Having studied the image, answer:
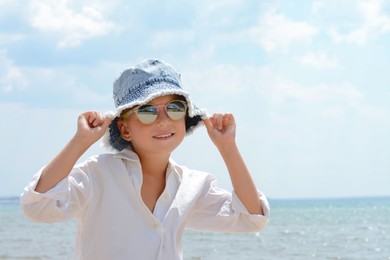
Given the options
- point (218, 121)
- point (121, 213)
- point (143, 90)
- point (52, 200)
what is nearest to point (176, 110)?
point (143, 90)

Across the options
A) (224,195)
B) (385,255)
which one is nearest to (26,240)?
(385,255)

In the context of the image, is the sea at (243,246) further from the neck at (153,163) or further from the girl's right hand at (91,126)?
the girl's right hand at (91,126)

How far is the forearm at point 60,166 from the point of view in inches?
118

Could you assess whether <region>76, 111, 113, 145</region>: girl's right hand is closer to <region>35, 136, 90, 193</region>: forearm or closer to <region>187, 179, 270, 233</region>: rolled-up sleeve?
<region>35, 136, 90, 193</region>: forearm

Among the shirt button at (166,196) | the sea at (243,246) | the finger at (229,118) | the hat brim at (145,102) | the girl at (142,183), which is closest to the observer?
the girl at (142,183)

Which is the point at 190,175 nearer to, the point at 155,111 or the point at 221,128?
the point at 221,128

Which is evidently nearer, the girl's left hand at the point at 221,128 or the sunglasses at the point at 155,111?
the sunglasses at the point at 155,111

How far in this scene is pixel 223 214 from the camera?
3.43 meters

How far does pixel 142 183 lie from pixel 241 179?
0.46 meters

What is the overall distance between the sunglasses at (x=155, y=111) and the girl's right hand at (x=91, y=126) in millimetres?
128

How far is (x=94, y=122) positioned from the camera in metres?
3.17

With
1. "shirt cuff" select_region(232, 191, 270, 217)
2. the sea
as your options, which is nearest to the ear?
"shirt cuff" select_region(232, 191, 270, 217)

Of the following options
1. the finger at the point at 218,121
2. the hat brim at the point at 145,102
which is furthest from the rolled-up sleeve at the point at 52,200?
the finger at the point at 218,121

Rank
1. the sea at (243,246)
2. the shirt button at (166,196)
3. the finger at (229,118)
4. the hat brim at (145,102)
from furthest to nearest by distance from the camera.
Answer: the sea at (243,246), the finger at (229,118), the shirt button at (166,196), the hat brim at (145,102)
